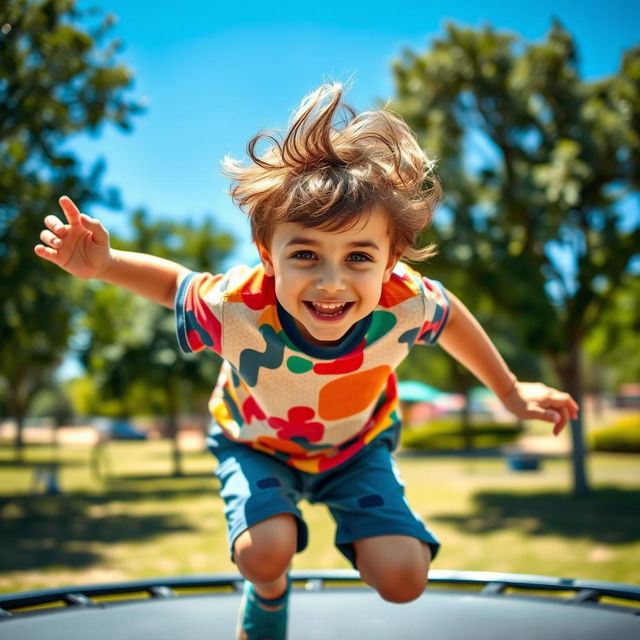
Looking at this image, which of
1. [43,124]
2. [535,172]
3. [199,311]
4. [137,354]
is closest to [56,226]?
[199,311]

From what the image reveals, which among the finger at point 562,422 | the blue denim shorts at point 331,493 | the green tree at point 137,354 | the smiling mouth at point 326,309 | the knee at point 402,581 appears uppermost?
the green tree at point 137,354

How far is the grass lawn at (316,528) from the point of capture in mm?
4742

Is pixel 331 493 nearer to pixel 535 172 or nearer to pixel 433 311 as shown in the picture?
pixel 433 311

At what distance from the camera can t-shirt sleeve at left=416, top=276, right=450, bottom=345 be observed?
1722 millimetres

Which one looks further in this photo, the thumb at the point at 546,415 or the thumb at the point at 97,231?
the thumb at the point at 546,415

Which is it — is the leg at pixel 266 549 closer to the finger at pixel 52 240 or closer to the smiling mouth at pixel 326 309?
the smiling mouth at pixel 326 309

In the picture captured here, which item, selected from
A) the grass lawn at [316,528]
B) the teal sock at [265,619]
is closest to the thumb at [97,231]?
the teal sock at [265,619]

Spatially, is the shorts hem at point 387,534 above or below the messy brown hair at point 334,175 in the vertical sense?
below

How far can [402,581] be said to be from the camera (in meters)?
1.60

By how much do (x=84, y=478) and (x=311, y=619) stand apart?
31.4 feet

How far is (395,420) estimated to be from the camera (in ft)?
6.38

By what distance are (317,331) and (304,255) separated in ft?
0.51

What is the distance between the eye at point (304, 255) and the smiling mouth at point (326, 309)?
87 mm

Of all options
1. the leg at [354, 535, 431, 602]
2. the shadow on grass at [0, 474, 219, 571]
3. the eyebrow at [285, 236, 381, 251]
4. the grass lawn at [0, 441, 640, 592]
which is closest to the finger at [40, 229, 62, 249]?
the eyebrow at [285, 236, 381, 251]
